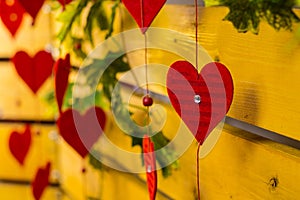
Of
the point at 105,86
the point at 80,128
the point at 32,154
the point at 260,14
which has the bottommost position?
the point at 32,154

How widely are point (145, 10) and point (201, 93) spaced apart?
0.16 metres

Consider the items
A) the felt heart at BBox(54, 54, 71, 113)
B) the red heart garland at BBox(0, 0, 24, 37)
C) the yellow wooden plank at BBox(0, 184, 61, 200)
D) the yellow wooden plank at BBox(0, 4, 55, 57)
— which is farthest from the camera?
the yellow wooden plank at BBox(0, 184, 61, 200)

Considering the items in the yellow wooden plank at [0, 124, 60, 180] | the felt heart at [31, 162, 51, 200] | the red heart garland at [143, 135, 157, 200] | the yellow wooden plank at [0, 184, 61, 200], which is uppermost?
the red heart garland at [143, 135, 157, 200]

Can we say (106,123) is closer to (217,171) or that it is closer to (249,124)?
(217,171)

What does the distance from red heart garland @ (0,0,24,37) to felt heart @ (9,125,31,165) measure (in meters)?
0.30

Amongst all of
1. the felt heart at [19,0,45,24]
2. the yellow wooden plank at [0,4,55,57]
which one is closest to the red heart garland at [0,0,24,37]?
the felt heart at [19,0,45,24]

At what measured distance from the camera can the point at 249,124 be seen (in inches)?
38.3

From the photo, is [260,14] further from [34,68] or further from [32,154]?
[32,154]

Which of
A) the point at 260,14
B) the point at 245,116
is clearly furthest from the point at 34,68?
the point at 260,14

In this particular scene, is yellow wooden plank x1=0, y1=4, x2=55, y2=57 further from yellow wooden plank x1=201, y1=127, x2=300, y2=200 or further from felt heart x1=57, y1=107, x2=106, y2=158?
yellow wooden plank x1=201, y1=127, x2=300, y2=200

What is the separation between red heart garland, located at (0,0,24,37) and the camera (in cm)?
153

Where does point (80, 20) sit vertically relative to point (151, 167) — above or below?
above

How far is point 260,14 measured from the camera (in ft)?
2.65

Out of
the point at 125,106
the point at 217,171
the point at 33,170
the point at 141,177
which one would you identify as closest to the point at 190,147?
the point at 217,171
